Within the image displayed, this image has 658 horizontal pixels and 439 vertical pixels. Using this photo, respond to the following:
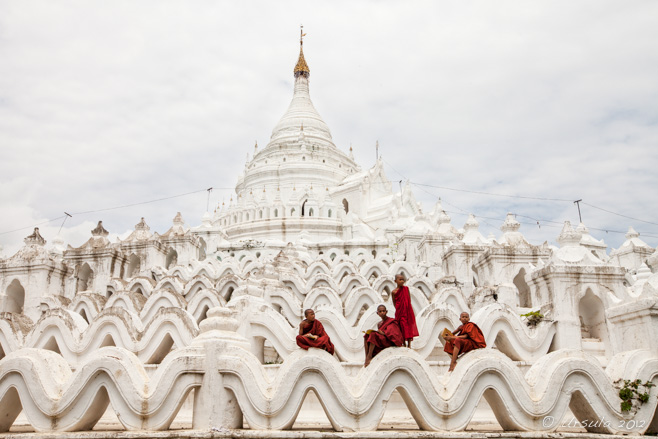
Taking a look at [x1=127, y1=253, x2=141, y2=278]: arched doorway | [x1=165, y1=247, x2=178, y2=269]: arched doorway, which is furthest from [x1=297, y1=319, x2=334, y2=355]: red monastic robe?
[x1=165, y1=247, x2=178, y2=269]: arched doorway

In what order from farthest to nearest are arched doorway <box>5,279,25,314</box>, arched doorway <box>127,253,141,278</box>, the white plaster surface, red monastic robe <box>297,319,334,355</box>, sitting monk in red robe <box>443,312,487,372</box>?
arched doorway <box>127,253,141,278</box>, arched doorway <box>5,279,25,314</box>, sitting monk in red robe <box>443,312,487,372</box>, red monastic robe <box>297,319,334,355</box>, the white plaster surface

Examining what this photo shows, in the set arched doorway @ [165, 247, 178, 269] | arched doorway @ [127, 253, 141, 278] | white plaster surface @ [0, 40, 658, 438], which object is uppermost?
arched doorway @ [165, 247, 178, 269]

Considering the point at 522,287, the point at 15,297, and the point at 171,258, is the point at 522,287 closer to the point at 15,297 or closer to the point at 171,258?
the point at 15,297

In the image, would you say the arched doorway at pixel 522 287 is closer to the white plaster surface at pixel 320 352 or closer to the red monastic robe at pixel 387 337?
the white plaster surface at pixel 320 352

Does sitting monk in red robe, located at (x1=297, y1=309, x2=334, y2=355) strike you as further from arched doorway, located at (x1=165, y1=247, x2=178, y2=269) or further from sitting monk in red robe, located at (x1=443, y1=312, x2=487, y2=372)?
arched doorway, located at (x1=165, y1=247, x2=178, y2=269)

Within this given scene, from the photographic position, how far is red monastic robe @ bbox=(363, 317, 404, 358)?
6.95 m

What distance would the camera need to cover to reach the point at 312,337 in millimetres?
6902

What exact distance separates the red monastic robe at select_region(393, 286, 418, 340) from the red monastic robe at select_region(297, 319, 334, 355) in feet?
3.64

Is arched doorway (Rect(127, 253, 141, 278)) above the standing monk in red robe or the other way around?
above

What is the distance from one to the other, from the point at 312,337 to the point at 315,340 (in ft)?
0.21

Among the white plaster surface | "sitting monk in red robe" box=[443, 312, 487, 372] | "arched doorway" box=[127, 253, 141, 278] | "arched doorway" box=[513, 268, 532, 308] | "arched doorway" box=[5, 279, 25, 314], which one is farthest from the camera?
"arched doorway" box=[127, 253, 141, 278]

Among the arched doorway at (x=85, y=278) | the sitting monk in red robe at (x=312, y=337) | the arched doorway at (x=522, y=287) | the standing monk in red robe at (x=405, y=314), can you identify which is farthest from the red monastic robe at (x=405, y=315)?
the arched doorway at (x=85, y=278)

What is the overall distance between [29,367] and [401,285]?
5.15m

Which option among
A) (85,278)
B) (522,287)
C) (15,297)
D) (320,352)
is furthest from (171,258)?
(320,352)
